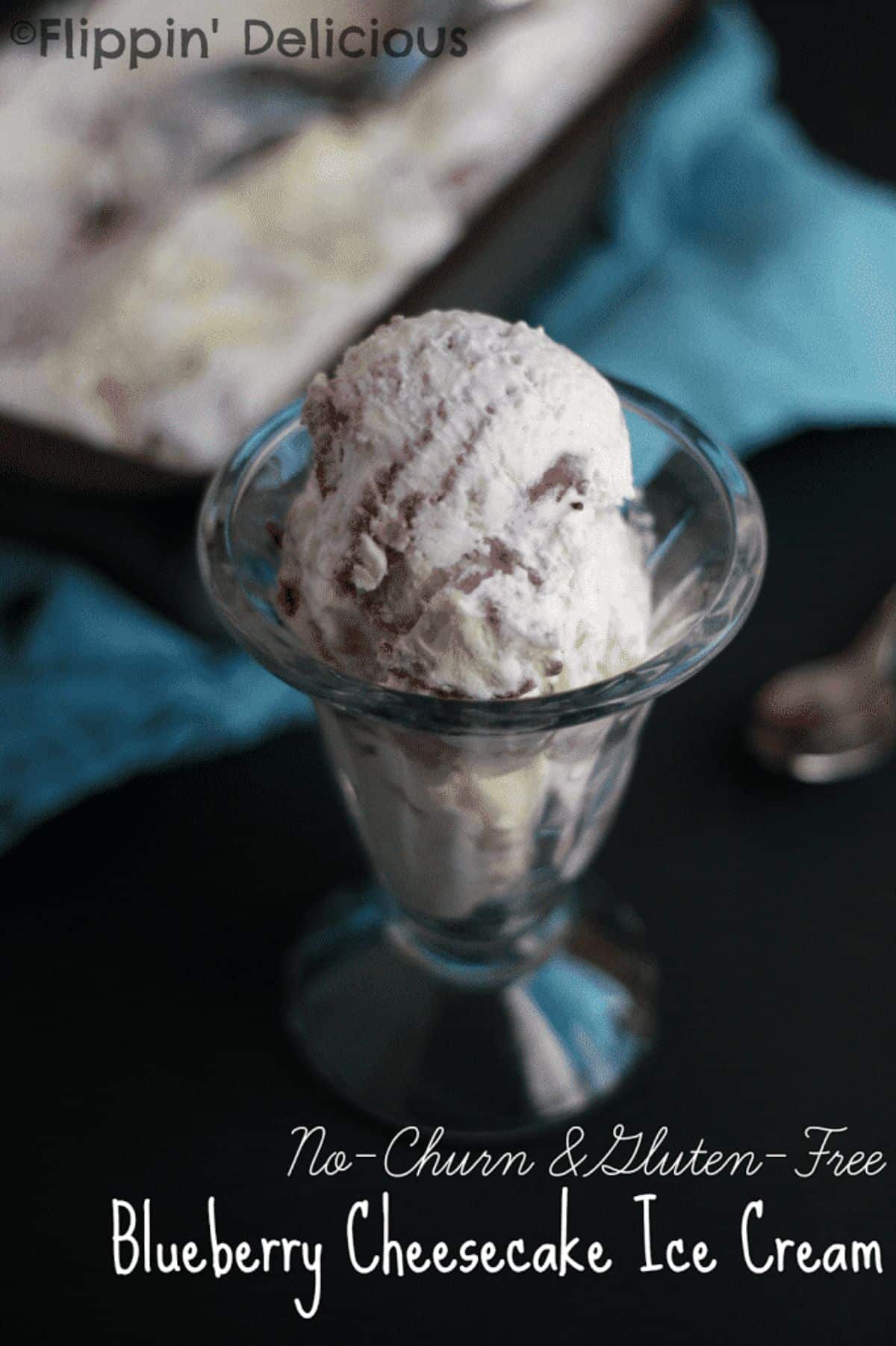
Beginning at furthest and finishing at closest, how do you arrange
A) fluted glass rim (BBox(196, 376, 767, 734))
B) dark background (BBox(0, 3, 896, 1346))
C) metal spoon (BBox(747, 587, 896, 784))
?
metal spoon (BBox(747, 587, 896, 784)) < dark background (BBox(0, 3, 896, 1346)) < fluted glass rim (BBox(196, 376, 767, 734))

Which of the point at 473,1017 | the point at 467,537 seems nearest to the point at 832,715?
the point at 473,1017

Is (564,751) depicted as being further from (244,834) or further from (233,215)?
(233,215)

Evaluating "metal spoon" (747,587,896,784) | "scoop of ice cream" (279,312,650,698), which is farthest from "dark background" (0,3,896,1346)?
"scoop of ice cream" (279,312,650,698)

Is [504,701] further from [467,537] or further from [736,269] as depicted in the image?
[736,269]

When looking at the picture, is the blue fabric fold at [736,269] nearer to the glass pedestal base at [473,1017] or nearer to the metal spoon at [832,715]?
the metal spoon at [832,715]

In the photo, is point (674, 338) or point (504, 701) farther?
point (674, 338)

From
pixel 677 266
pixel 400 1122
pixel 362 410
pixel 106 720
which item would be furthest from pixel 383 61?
pixel 400 1122

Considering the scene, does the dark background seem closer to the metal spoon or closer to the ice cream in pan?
the metal spoon
